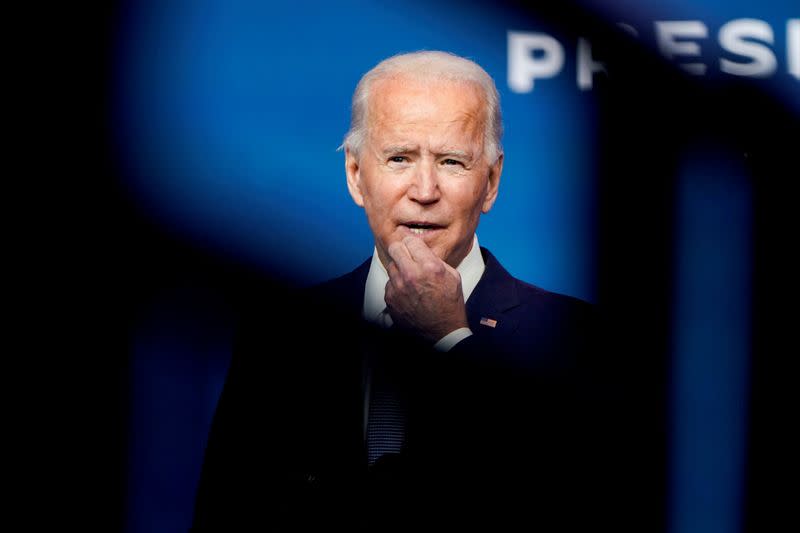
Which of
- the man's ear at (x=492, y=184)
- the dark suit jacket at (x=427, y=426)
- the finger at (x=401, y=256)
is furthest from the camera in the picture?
the man's ear at (x=492, y=184)

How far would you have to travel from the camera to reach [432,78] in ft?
9.79

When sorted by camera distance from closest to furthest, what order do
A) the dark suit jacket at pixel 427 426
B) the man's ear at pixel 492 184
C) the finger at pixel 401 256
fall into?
the dark suit jacket at pixel 427 426, the finger at pixel 401 256, the man's ear at pixel 492 184

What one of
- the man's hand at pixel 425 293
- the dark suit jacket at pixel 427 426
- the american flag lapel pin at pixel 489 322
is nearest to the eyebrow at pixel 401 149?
the man's hand at pixel 425 293

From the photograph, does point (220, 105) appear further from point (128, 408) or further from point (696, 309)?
point (696, 309)

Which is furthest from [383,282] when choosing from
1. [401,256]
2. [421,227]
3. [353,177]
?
[353,177]

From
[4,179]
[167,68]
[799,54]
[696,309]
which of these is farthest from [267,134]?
[799,54]

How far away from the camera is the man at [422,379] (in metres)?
2.85

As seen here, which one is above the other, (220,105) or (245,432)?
(220,105)

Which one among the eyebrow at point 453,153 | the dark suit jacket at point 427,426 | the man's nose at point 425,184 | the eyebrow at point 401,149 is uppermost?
the eyebrow at point 401,149

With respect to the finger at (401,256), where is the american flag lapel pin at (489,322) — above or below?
below

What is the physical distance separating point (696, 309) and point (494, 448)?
82 cm

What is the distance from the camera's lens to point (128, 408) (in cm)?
327

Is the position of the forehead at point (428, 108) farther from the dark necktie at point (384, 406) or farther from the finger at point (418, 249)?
the dark necktie at point (384, 406)

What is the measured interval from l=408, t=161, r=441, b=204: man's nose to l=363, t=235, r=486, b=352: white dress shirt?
0.22m
